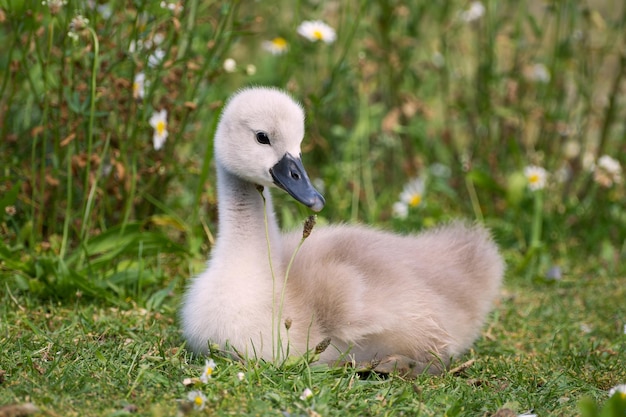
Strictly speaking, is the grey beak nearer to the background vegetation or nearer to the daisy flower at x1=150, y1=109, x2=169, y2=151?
the background vegetation

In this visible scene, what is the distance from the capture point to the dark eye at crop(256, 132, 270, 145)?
322cm

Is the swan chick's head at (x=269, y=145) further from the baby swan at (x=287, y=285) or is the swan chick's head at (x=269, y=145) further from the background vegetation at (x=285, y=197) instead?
the background vegetation at (x=285, y=197)

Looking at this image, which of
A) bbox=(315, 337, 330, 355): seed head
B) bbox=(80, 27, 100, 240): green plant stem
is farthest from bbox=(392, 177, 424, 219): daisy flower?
bbox=(315, 337, 330, 355): seed head

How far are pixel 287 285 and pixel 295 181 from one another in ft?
1.28

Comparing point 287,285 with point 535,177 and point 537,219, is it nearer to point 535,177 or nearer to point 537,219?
point 537,219

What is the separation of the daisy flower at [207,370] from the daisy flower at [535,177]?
293 centimetres

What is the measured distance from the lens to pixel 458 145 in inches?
260

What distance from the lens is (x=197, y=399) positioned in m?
2.62

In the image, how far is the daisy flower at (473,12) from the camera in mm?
5582

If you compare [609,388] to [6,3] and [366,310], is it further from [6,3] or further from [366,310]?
[6,3]

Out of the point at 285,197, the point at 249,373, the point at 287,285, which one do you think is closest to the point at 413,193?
the point at 285,197

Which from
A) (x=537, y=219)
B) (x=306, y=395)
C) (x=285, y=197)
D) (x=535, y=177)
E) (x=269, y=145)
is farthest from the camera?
(x=535, y=177)

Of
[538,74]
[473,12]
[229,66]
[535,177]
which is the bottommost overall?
[535,177]

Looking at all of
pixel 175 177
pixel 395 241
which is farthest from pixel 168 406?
pixel 175 177
